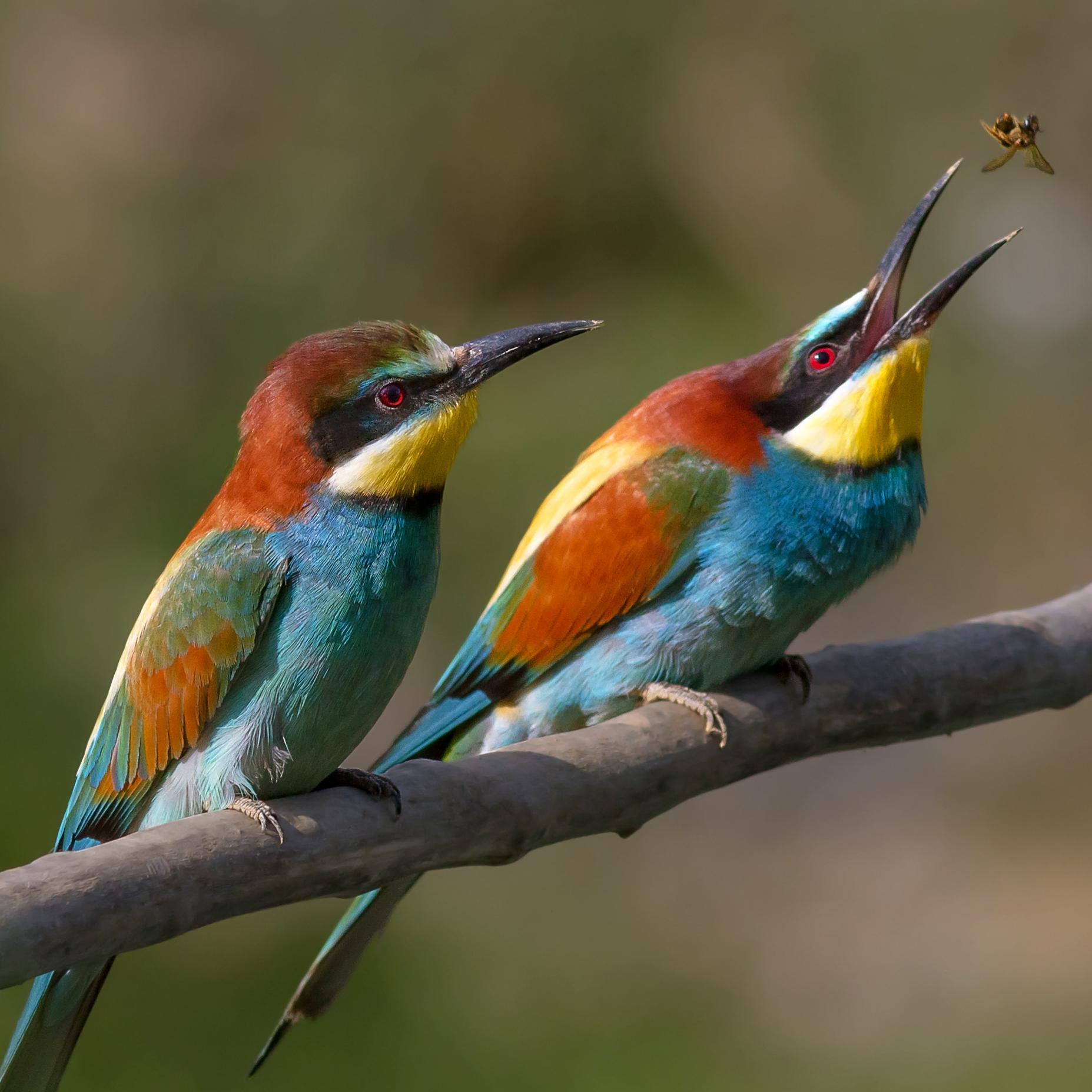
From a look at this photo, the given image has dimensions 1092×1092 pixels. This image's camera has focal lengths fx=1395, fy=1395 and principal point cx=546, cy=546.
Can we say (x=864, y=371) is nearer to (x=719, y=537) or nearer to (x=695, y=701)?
(x=719, y=537)

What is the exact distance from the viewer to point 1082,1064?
3482 millimetres

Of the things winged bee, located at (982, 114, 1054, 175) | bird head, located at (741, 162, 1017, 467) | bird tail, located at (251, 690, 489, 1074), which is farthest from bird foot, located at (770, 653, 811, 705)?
winged bee, located at (982, 114, 1054, 175)

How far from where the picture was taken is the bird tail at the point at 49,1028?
1.42m

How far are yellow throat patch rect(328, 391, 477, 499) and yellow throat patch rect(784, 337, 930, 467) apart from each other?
1.99 ft

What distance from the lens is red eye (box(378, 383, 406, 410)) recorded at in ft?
4.99

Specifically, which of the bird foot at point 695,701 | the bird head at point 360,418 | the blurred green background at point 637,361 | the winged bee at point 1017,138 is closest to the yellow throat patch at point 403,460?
the bird head at point 360,418

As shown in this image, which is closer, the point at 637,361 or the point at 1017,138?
the point at 1017,138

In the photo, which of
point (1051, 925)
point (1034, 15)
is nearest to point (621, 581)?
point (1051, 925)

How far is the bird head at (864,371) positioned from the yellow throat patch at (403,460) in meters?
0.61

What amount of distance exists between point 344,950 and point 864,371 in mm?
1010

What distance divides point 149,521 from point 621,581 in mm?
2303

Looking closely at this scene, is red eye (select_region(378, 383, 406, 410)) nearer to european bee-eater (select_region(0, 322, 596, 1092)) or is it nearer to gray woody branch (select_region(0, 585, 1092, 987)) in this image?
european bee-eater (select_region(0, 322, 596, 1092))

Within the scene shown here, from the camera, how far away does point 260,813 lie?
1.27 metres

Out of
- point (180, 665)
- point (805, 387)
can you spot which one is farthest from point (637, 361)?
point (180, 665)
